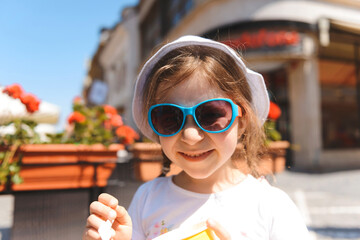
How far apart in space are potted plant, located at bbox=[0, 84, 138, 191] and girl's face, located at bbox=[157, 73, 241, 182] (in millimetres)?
1559

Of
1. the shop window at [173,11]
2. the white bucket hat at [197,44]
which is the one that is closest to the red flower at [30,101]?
the white bucket hat at [197,44]

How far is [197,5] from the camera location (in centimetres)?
1016

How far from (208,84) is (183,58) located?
147 mm

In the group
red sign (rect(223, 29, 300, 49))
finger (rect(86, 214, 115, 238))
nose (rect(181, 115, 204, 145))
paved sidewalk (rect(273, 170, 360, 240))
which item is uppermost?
red sign (rect(223, 29, 300, 49))

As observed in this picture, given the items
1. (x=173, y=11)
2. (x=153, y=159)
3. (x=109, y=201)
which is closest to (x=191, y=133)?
(x=109, y=201)

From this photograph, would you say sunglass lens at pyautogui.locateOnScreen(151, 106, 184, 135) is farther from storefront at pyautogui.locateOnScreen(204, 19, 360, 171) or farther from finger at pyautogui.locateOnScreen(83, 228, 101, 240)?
storefront at pyautogui.locateOnScreen(204, 19, 360, 171)

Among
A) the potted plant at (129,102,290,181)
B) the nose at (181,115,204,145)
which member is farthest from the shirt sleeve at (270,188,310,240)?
the potted plant at (129,102,290,181)

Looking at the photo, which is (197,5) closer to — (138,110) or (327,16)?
(327,16)

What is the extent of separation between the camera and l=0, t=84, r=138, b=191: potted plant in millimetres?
2219

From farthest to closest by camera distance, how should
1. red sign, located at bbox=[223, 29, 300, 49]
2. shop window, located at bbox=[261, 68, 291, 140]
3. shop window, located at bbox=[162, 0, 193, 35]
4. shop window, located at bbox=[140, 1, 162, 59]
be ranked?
shop window, located at bbox=[140, 1, 162, 59]
shop window, located at bbox=[162, 0, 193, 35]
shop window, located at bbox=[261, 68, 291, 140]
red sign, located at bbox=[223, 29, 300, 49]

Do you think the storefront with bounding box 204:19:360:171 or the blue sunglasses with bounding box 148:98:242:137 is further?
the storefront with bounding box 204:19:360:171

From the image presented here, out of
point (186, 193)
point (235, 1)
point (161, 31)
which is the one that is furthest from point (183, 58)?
point (161, 31)

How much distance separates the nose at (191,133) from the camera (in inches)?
38.8

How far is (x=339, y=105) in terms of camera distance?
9492 millimetres
